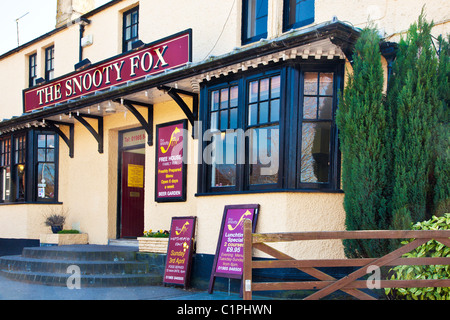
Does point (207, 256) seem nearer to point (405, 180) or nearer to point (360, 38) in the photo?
point (405, 180)

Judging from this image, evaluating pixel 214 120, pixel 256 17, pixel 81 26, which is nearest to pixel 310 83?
pixel 214 120

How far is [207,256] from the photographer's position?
8453 millimetres

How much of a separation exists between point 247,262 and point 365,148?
267 centimetres

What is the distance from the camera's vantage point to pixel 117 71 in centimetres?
1038

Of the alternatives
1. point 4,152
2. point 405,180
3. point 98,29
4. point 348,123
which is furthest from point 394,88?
point 4,152

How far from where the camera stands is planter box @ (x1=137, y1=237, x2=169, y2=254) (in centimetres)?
930

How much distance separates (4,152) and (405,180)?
38.2ft

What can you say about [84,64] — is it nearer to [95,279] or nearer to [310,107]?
[95,279]

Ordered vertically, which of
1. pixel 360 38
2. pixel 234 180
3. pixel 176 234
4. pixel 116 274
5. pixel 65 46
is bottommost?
pixel 116 274

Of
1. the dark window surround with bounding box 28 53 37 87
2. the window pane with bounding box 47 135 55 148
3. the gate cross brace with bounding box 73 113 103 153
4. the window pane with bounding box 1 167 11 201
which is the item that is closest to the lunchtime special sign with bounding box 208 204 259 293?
the gate cross brace with bounding box 73 113 103 153

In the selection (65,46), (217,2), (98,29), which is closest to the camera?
(217,2)

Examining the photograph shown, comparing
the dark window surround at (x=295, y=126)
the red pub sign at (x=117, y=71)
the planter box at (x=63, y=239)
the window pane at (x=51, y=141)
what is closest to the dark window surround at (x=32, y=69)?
the red pub sign at (x=117, y=71)

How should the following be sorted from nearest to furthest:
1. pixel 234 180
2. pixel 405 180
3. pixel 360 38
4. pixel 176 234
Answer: pixel 405 180
pixel 360 38
pixel 234 180
pixel 176 234

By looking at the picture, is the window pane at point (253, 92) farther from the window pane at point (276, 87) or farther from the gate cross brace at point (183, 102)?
the gate cross brace at point (183, 102)
